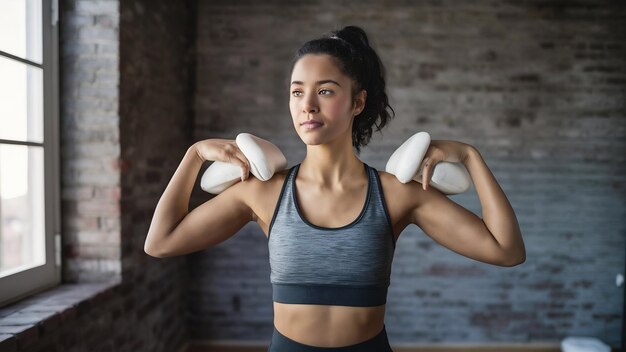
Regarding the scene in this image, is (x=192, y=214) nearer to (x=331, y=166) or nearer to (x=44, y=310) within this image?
(x=331, y=166)

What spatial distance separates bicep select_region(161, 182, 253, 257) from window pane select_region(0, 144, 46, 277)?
3.02 ft

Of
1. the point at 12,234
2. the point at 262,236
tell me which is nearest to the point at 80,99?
the point at 12,234

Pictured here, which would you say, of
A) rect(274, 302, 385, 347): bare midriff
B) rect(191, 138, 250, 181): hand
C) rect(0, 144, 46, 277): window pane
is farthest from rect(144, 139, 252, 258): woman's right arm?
rect(0, 144, 46, 277): window pane

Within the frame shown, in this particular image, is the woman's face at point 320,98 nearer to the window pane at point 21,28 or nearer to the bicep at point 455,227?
the bicep at point 455,227

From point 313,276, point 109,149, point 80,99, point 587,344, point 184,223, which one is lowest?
point 587,344

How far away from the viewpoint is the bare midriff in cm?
122

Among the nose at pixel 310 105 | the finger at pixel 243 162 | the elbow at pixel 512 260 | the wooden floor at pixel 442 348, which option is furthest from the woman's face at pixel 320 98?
the wooden floor at pixel 442 348

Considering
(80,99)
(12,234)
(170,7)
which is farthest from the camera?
(170,7)

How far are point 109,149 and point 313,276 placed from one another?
145cm

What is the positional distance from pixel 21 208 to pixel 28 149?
25 centimetres

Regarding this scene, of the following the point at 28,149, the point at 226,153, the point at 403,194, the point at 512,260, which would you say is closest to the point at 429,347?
the point at 512,260

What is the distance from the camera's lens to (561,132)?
3256mm

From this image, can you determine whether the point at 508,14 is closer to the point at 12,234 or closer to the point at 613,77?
the point at 613,77

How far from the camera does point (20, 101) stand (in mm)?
1921
